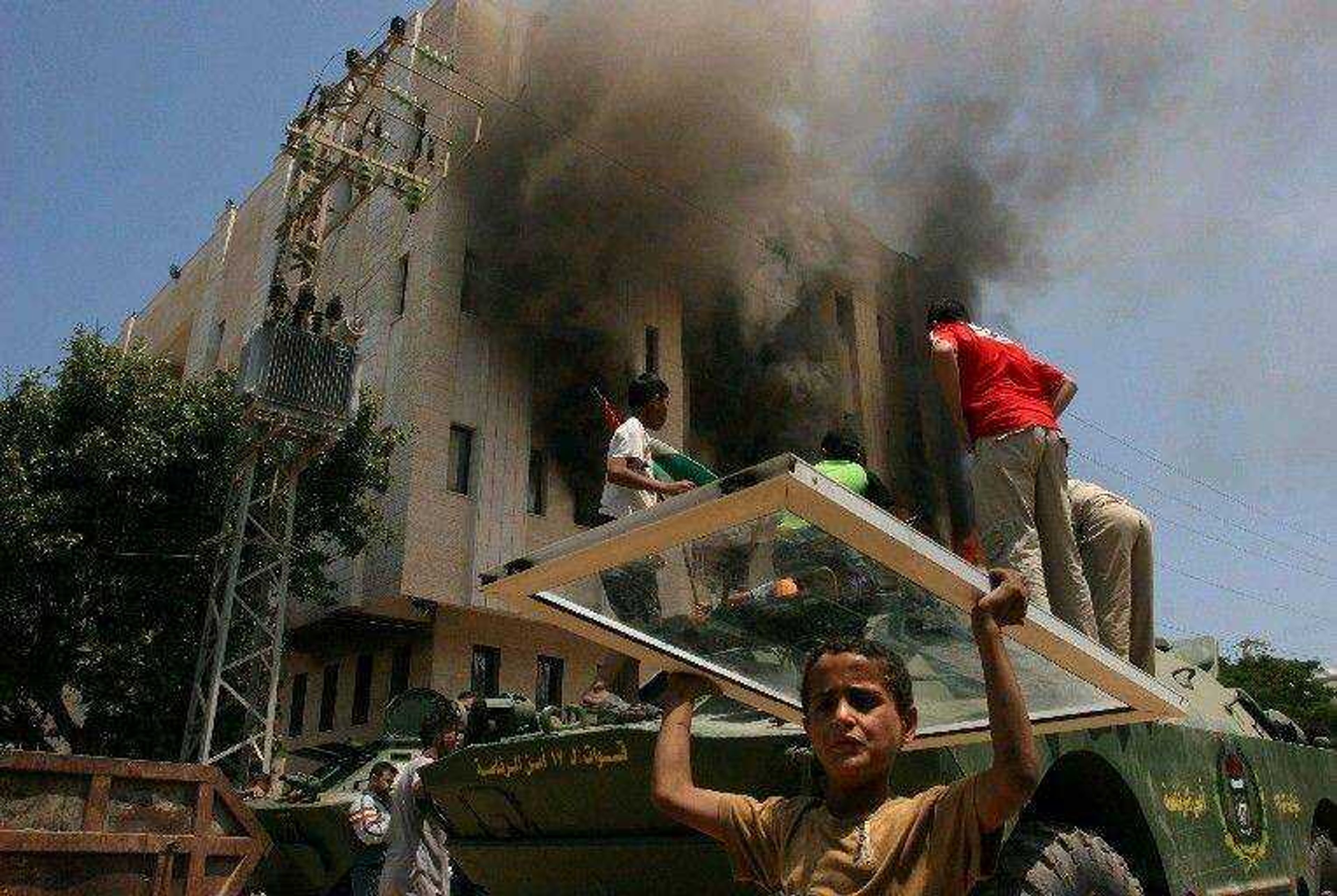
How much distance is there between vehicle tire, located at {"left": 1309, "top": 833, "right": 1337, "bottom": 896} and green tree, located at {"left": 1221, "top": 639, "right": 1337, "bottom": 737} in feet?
84.7

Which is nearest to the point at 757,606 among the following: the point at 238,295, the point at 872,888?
the point at 872,888

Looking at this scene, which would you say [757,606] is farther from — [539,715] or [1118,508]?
[539,715]

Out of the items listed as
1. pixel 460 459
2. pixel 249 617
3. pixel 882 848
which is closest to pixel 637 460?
pixel 882 848

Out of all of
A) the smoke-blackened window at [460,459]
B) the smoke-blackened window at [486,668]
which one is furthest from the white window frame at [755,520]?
the smoke-blackened window at [486,668]

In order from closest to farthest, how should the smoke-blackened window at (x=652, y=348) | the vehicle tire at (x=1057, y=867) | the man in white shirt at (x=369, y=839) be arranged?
the vehicle tire at (x=1057, y=867), the man in white shirt at (x=369, y=839), the smoke-blackened window at (x=652, y=348)

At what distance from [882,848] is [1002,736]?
259mm

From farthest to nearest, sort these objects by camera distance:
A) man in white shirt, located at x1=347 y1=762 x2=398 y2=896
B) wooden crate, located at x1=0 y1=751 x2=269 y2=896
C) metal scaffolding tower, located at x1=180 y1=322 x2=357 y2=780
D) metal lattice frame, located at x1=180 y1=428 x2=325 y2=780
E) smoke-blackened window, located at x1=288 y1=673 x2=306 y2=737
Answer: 1. smoke-blackened window, located at x1=288 y1=673 x2=306 y2=737
2. metal scaffolding tower, located at x1=180 y1=322 x2=357 y2=780
3. metal lattice frame, located at x1=180 y1=428 x2=325 y2=780
4. man in white shirt, located at x1=347 y1=762 x2=398 y2=896
5. wooden crate, located at x1=0 y1=751 x2=269 y2=896

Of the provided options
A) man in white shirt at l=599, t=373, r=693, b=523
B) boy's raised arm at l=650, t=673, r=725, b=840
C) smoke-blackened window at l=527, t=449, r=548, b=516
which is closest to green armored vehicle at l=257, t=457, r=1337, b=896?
boy's raised arm at l=650, t=673, r=725, b=840

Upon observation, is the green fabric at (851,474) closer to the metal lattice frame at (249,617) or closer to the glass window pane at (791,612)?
the glass window pane at (791,612)

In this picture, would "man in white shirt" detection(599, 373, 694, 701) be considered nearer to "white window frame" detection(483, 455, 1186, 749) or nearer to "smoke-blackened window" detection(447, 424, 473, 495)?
"white window frame" detection(483, 455, 1186, 749)

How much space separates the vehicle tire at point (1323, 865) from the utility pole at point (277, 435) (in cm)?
1098

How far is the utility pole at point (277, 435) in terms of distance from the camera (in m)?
14.1

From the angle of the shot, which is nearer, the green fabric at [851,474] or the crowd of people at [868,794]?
the crowd of people at [868,794]

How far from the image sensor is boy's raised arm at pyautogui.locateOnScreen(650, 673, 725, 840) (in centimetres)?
202
